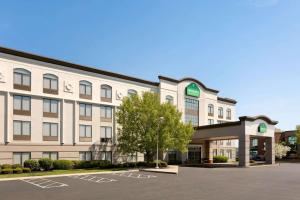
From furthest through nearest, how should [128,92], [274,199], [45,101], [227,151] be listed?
[227,151], [128,92], [45,101], [274,199]

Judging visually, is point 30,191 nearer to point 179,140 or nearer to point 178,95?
point 179,140

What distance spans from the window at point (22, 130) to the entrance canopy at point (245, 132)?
2910 cm

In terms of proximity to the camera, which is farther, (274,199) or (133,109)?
(133,109)

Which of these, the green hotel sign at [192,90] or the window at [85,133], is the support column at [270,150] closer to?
the green hotel sign at [192,90]

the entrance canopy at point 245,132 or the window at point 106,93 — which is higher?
→ the window at point 106,93

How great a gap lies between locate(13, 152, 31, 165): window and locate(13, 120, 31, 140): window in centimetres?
179

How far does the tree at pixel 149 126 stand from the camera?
39531 millimetres

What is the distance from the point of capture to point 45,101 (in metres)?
38.3

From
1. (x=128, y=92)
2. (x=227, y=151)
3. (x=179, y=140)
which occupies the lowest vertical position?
(x=227, y=151)

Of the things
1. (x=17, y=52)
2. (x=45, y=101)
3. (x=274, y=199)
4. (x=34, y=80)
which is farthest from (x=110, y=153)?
(x=274, y=199)

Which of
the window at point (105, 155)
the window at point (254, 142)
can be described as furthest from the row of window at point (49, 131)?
the window at point (254, 142)

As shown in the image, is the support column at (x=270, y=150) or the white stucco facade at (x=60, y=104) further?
the support column at (x=270, y=150)

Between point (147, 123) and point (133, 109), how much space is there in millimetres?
2690

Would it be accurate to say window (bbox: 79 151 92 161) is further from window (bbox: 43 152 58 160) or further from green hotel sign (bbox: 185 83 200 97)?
green hotel sign (bbox: 185 83 200 97)
